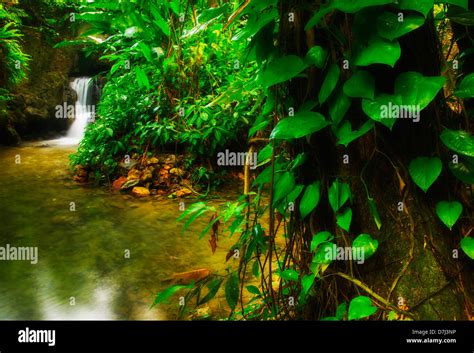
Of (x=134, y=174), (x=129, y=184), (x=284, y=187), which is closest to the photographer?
(x=284, y=187)

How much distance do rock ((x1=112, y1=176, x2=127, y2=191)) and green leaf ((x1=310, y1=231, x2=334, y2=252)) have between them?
4530 millimetres

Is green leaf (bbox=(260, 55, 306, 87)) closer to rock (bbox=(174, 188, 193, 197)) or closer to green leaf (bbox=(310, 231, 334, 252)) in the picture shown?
green leaf (bbox=(310, 231, 334, 252))

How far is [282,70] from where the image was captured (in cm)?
Result: 110

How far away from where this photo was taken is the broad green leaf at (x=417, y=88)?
0.95 meters

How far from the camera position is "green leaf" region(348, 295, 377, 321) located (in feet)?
3.47

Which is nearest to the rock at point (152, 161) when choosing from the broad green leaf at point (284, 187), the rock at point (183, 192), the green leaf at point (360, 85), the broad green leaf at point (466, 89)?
the rock at point (183, 192)

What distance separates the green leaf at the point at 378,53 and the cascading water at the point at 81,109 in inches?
389

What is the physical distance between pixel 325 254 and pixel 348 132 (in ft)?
1.33

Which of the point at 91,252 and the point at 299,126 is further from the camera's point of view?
the point at 91,252

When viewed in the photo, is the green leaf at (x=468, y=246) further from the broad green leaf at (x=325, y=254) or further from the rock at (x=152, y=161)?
the rock at (x=152, y=161)

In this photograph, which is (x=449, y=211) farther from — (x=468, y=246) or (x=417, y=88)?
(x=417, y=88)

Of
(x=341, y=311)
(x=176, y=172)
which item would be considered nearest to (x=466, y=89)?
(x=341, y=311)

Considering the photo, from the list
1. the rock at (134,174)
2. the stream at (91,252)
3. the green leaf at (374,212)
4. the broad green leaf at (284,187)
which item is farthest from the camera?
the rock at (134,174)
